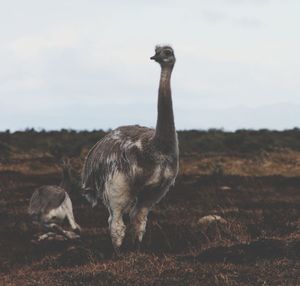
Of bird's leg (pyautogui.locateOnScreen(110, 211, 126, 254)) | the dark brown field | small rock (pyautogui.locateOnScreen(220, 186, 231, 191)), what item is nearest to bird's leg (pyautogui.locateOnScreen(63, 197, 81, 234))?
the dark brown field

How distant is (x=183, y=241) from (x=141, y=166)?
74.2 inches

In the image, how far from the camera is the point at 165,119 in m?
10.8

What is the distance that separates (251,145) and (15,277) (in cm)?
3115

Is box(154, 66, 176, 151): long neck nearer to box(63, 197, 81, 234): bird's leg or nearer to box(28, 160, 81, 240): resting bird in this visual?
box(28, 160, 81, 240): resting bird

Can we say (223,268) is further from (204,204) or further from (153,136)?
(204,204)

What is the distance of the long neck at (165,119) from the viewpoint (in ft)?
35.1

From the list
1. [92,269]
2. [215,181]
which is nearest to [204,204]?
[215,181]

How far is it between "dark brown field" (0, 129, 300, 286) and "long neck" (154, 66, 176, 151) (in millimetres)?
1482

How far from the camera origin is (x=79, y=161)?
31875mm

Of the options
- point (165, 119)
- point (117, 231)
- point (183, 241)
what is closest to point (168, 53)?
point (165, 119)

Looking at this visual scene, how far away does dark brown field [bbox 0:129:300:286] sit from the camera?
9.12 m

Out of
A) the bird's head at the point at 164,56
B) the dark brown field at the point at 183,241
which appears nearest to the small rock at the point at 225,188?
the dark brown field at the point at 183,241

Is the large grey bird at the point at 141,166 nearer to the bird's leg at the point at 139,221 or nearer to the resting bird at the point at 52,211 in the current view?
the bird's leg at the point at 139,221

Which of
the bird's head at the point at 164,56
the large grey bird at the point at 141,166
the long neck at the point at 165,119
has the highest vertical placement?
the bird's head at the point at 164,56
